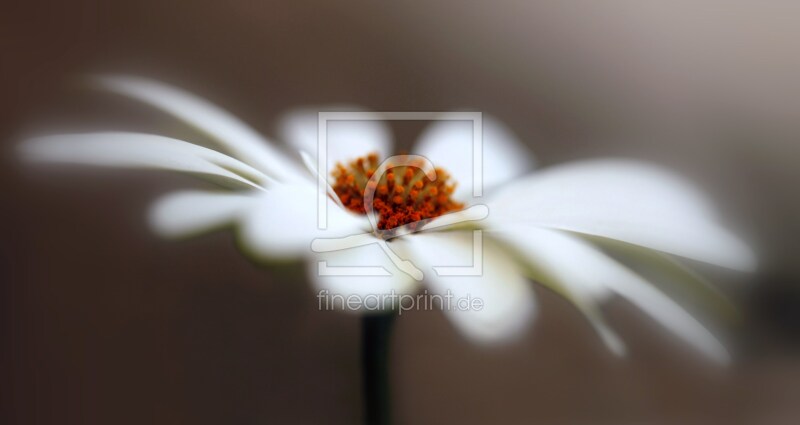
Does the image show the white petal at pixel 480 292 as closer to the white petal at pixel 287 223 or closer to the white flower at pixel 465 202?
the white flower at pixel 465 202

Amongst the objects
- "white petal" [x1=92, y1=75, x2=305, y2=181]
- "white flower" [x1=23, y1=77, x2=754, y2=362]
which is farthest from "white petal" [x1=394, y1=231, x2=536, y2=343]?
"white petal" [x1=92, y1=75, x2=305, y2=181]

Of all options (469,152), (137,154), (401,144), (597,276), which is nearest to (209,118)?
(137,154)

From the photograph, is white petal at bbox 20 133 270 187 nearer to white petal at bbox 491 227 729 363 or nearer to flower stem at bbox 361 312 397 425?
flower stem at bbox 361 312 397 425

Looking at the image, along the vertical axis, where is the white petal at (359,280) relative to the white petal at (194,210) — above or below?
below

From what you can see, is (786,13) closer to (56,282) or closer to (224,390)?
(224,390)

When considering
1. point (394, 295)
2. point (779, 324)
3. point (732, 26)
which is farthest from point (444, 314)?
point (732, 26)

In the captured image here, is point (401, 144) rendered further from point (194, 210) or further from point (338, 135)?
point (194, 210)

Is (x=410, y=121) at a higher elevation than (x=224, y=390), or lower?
higher
